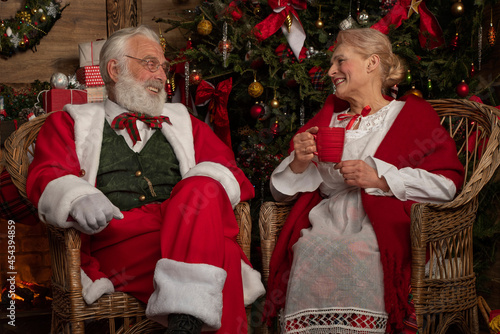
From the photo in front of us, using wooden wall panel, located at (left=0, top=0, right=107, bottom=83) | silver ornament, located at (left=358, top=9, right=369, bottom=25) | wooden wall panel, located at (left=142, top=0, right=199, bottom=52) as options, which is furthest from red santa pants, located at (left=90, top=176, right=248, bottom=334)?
wooden wall panel, located at (left=142, top=0, right=199, bottom=52)

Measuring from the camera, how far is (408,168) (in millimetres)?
2291

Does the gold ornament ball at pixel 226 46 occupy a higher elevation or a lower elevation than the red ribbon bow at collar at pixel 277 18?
lower

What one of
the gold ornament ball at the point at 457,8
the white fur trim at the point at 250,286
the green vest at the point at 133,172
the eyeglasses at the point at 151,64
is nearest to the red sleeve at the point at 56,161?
the green vest at the point at 133,172

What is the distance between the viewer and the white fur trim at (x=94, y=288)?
2.09 meters

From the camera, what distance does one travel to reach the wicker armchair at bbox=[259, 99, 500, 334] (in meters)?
2.05

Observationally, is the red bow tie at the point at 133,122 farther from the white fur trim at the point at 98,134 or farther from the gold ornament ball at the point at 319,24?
the gold ornament ball at the point at 319,24

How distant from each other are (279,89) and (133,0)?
1634 mm

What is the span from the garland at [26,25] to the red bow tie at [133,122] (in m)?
2.05

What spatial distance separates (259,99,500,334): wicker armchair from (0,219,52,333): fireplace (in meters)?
1.79

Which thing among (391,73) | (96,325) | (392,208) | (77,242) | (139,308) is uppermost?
(391,73)

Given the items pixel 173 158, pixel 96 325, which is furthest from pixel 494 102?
pixel 96 325

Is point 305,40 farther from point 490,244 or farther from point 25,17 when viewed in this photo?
point 25,17

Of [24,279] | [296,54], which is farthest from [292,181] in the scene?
[24,279]

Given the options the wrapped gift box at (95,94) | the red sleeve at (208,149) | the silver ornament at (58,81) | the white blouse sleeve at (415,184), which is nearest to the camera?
the white blouse sleeve at (415,184)
